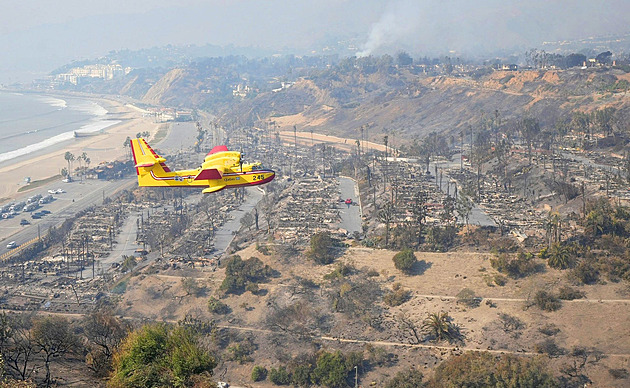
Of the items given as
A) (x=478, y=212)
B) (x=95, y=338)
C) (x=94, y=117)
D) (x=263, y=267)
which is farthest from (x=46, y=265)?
(x=94, y=117)

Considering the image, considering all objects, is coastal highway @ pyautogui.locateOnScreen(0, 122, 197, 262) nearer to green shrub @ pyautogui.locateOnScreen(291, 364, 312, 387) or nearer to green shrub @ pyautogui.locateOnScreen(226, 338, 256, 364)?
green shrub @ pyautogui.locateOnScreen(226, 338, 256, 364)

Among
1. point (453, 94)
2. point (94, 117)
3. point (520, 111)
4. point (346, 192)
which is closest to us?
point (346, 192)

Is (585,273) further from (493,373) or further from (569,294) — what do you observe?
(493,373)

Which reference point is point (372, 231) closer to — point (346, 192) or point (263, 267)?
point (263, 267)

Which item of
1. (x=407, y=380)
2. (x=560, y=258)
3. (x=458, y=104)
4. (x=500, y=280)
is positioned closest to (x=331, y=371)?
(x=407, y=380)

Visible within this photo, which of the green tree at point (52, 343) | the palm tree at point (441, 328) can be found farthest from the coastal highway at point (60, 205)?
the palm tree at point (441, 328)

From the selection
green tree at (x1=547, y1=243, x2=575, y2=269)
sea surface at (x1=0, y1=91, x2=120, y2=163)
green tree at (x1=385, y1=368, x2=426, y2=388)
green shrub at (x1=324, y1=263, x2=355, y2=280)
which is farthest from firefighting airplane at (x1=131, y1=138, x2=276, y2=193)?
sea surface at (x1=0, y1=91, x2=120, y2=163)
